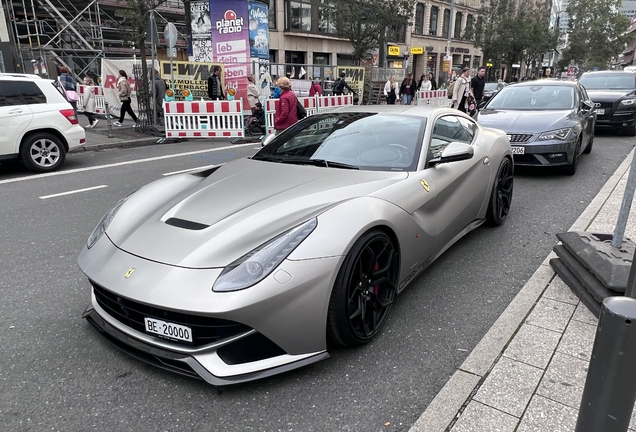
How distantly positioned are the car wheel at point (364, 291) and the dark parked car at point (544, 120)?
5.24 metres

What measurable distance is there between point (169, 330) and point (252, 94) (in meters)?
13.1

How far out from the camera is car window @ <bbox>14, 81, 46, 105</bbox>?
8.00 meters

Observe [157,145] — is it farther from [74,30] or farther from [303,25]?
[303,25]

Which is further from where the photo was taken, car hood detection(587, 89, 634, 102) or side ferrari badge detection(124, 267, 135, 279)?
car hood detection(587, 89, 634, 102)

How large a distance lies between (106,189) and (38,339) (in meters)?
4.37

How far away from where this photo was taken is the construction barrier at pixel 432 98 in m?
20.3

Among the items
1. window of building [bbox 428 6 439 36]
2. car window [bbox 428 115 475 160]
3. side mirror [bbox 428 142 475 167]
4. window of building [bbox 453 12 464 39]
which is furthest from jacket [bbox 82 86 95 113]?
window of building [bbox 453 12 464 39]

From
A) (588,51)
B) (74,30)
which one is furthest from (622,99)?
(588,51)

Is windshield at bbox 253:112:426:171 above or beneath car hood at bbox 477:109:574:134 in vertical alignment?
above

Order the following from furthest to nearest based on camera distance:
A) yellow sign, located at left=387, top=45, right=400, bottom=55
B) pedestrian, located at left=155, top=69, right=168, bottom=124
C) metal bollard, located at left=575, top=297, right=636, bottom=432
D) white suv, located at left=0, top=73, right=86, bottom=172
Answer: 1. yellow sign, located at left=387, top=45, right=400, bottom=55
2. pedestrian, located at left=155, top=69, right=168, bottom=124
3. white suv, located at left=0, top=73, right=86, bottom=172
4. metal bollard, located at left=575, top=297, right=636, bottom=432

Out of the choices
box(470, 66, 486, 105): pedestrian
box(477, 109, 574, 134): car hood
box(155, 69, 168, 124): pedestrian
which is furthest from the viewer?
box(470, 66, 486, 105): pedestrian

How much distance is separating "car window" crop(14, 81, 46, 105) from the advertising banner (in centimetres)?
642

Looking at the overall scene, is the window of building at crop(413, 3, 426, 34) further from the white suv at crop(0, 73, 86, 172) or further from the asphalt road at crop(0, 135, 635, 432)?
the asphalt road at crop(0, 135, 635, 432)

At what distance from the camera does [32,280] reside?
12.5 feet
